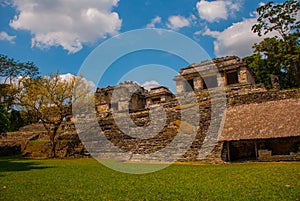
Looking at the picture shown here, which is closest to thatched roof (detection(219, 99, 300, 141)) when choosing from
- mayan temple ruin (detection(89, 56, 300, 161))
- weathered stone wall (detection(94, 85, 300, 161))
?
mayan temple ruin (detection(89, 56, 300, 161))

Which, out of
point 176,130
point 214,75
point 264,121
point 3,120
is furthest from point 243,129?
point 214,75

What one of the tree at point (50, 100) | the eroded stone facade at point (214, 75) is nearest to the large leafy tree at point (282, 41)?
the eroded stone facade at point (214, 75)

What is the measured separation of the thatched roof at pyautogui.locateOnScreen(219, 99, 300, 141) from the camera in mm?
12266

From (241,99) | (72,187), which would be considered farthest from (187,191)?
(241,99)

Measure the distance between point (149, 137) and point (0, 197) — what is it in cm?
1145

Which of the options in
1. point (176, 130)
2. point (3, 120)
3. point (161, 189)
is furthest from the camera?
point (176, 130)

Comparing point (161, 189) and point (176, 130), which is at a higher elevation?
point (176, 130)

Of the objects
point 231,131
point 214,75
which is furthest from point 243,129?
point 214,75

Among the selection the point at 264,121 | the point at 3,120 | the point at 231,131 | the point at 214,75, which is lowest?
the point at 231,131

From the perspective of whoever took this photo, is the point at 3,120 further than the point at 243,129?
Yes

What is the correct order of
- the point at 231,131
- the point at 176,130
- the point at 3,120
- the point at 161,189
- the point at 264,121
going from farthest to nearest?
the point at 176,130 → the point at 3,120 → the point at 231,131 → the point at 264,121 → the point at 161,189

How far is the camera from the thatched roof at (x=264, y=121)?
12.3 m

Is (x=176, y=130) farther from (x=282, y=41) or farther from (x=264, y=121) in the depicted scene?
(x=282, y=41)

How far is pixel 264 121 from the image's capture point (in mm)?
13367
